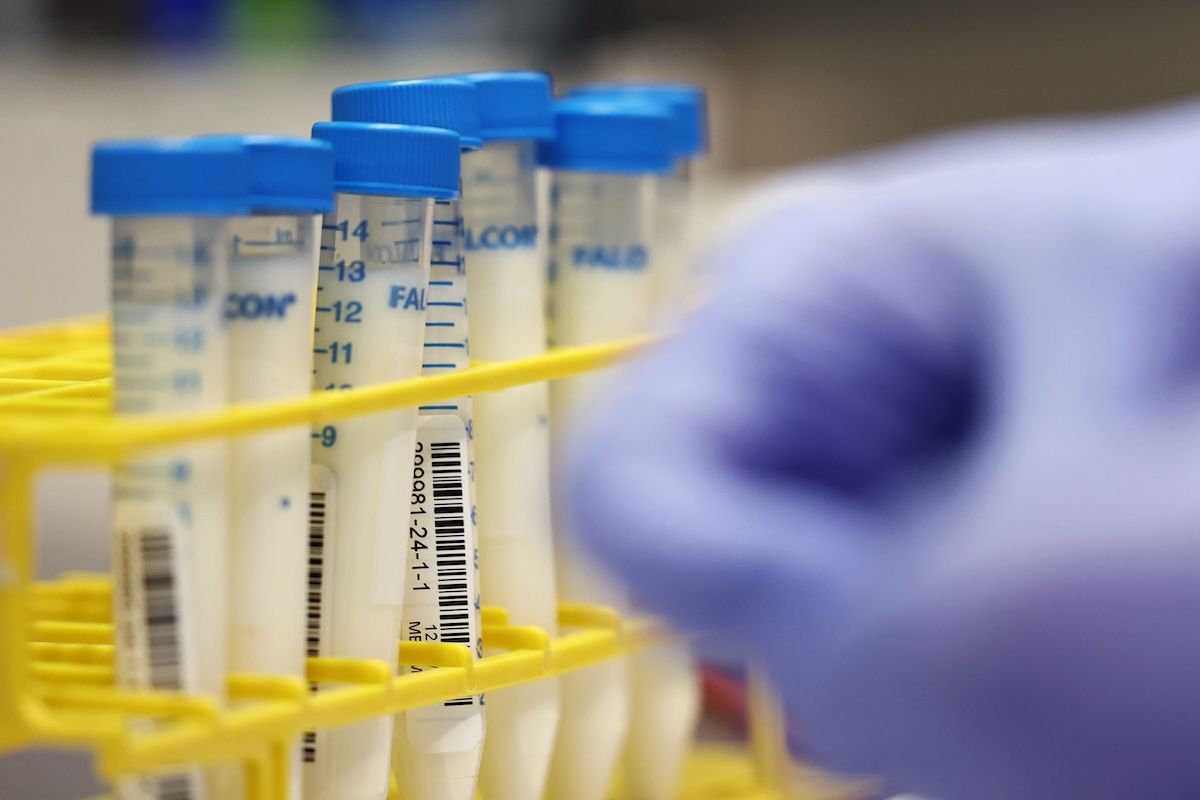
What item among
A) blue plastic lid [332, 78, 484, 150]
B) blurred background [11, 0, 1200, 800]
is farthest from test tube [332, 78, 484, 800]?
A: blurred background [11, 0, 1200, 800]

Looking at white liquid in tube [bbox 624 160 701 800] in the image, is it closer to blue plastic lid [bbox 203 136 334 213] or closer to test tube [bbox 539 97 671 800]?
test tube [bbox 539 97 671 800]

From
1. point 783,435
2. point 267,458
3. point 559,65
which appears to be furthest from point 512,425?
point 559,65

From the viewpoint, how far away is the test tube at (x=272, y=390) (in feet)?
1.27

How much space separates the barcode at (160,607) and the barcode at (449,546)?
0.32 ft

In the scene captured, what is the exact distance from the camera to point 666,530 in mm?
214

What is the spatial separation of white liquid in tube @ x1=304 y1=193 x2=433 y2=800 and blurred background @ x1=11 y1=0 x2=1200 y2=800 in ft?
3.89

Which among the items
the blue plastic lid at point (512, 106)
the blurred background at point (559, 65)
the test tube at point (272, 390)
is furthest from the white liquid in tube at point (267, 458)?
the blurred background at point (559, 65)

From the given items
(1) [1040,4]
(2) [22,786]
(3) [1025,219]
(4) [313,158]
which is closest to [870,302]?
(3) [1025,219]

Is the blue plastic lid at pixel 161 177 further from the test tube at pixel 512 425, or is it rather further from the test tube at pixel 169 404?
the test tube at pixel 512 425

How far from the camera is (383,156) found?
1.36 feet

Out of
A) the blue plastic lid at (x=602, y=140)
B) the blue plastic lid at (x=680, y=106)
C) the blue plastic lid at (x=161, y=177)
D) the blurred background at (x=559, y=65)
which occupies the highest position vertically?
the blurred background at (x=559, y=65)

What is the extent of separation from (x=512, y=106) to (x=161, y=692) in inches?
8.4

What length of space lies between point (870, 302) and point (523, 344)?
272 mm

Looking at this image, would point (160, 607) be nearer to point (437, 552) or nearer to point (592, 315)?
point (437, 552)
